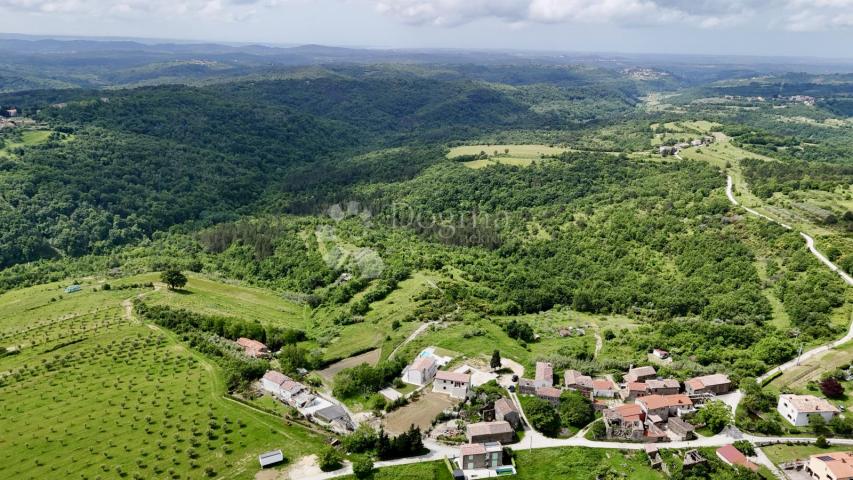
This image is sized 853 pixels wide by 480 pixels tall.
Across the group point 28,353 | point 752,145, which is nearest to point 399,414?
point 28,353

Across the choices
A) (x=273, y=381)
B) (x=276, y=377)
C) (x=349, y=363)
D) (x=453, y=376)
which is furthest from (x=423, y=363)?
(x=273, y=381)

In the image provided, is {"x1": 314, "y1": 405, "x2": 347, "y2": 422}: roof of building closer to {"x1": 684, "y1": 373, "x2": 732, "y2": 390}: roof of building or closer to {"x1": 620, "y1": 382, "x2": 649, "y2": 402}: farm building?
{"x1": 620, "y1": 382, "x2": 649, "y2": 402}: farm building

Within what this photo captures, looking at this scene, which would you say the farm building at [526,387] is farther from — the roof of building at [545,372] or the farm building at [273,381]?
the farm building at [273,381]

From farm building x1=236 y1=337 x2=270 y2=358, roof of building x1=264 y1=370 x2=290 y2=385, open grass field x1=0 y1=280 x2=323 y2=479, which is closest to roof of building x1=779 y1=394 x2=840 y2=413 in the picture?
open grass field x1=0 y1=280 x2=323 y2=479

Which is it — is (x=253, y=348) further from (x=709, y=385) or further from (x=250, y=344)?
(x=709, y=385)

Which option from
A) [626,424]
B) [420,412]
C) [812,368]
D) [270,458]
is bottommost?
[420,412]

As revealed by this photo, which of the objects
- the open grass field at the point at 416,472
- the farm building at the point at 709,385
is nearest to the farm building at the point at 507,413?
the open grass field at the point at 416,472
